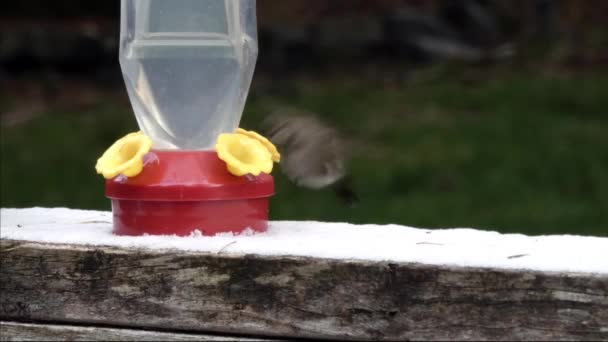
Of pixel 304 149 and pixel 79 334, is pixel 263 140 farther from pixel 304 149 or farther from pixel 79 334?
pixel 79 334

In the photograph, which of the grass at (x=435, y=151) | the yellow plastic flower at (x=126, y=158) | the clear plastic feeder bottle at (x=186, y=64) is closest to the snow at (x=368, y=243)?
the yellow plastic flower at (x=126, y=158)

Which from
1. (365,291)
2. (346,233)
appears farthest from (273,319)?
(346,233)

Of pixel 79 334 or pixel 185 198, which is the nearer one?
pixel 79 334

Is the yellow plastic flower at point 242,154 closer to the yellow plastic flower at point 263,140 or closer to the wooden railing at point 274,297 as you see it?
the yellow plastic flower at point 263,140

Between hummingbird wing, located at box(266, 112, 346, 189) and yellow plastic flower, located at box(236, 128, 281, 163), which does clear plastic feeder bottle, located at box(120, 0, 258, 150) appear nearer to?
yellow plastic flower, located at box(236, 128, 281, 163)

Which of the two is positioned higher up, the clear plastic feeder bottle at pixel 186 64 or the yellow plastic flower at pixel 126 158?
the clear plastic feeder bottle at pixel 186 64

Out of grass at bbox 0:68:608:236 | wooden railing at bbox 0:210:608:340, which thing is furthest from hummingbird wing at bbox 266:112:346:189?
grass at bbox 0:68:608:236

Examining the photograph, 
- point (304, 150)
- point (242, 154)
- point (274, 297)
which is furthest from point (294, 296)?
point (304, 150)
